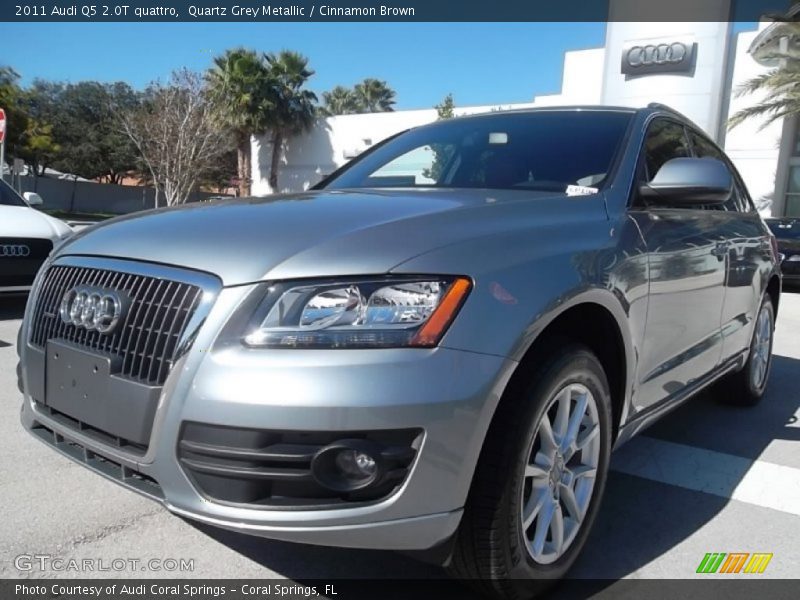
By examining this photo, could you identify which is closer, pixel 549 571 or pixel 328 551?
pixel 549 571

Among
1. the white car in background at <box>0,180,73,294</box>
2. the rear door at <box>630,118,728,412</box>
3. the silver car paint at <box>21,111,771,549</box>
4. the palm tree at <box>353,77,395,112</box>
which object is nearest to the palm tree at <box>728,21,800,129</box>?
the rear door at <box>630,118,728,412</box>

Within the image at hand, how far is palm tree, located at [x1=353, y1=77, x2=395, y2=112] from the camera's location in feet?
165

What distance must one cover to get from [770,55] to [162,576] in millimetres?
21711

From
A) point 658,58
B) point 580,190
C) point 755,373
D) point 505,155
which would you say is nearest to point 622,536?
point 580,190

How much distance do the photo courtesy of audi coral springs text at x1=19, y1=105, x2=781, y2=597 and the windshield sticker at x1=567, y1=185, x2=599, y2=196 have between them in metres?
0.02

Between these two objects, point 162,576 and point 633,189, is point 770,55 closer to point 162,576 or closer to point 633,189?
point 633,189

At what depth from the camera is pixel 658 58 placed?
22.0 meters

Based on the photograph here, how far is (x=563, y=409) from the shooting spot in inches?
84.5

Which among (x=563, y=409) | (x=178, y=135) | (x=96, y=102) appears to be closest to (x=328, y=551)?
(x=563, y=409)

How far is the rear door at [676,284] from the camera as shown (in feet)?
8.70

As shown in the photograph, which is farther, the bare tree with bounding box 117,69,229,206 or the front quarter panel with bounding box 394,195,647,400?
the bare tree with bounding box 117,69,229,206

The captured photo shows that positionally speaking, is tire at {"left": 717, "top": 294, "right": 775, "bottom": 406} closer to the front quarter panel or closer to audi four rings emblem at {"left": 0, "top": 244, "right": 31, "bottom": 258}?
the front quarter panel

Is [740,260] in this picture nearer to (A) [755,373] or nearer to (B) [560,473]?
(A) [755,373]

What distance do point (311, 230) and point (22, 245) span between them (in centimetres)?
520
